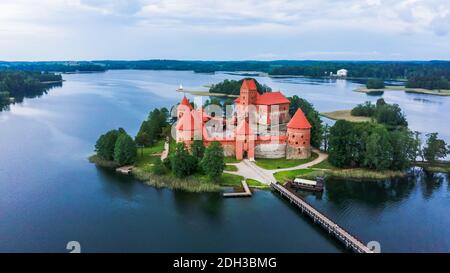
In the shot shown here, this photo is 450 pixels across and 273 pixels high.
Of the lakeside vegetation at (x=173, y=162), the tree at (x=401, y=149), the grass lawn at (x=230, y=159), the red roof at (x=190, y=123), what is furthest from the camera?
the grass lawn at (x=230, y=159)

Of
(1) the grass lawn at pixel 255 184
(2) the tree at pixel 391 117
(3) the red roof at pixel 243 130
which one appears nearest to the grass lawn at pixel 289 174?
(1) the grass lawn at pixel 255 184

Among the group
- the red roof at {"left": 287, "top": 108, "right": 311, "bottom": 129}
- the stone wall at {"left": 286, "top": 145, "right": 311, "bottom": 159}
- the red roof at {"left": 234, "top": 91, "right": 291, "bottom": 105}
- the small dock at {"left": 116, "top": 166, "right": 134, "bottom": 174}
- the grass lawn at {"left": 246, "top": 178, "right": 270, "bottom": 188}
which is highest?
the red roof at {"left": 234, "top": 91, "right": 291, "bottom": 105}

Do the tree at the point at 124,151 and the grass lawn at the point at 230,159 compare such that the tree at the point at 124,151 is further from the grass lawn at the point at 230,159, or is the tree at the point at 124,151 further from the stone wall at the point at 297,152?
the stone wall at the point at 297,152

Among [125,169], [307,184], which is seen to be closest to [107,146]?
[125,169]

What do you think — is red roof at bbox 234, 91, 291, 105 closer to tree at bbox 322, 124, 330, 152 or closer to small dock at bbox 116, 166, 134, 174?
tree at bbox 322, 124, 330, 152

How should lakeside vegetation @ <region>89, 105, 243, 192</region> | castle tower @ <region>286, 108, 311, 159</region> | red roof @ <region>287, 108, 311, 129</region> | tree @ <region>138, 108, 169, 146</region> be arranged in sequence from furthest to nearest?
tree @ <region>138, 108, 169, 146</region> → castle tower @ <region>286, 108, 311, 159</region> → red roof @ <region>287, 108, 311, 129</region> → lakeside vegetation @ <region>89, 105, 243, 192</region>

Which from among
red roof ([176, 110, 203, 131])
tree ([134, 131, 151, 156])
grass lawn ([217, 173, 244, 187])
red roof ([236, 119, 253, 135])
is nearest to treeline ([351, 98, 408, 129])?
red roof ([236, 119, 253, 135])
